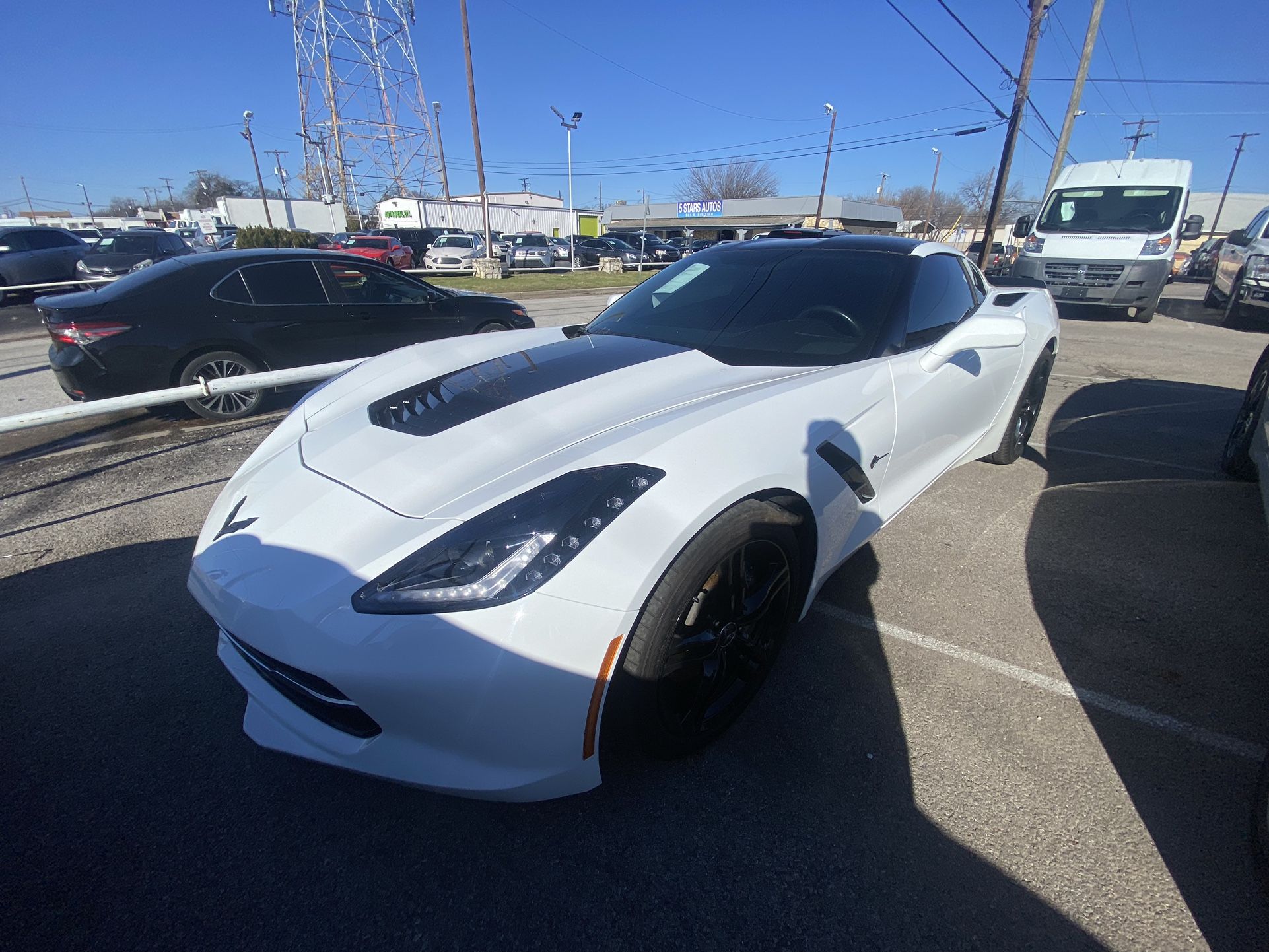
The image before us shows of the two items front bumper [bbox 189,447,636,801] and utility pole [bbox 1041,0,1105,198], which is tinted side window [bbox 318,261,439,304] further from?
utility pole [bbox 1041,0,1105,198]

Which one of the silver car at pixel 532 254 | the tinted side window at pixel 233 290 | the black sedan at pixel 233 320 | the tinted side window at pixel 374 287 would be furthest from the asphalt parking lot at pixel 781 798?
the silver car at pixel 532 254

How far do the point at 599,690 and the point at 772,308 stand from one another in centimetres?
204

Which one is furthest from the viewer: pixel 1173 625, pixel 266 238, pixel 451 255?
pixel 451 255

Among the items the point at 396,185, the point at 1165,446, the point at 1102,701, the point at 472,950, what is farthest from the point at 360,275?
the point at 396,185

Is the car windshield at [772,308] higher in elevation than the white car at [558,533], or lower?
higher

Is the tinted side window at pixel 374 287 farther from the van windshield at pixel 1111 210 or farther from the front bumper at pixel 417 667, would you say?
the van windshield at pixel 1111 210

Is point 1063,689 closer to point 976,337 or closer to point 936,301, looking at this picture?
point 976,337

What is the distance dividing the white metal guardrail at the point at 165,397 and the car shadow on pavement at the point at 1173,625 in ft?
11.9

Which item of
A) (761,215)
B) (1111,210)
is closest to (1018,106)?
(1111,210)

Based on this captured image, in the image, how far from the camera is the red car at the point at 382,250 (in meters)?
21.3

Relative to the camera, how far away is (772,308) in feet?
9.38

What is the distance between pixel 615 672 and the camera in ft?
5.00

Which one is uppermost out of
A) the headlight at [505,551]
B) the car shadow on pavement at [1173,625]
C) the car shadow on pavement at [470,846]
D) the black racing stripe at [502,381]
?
the black racing stripe at [502,381]

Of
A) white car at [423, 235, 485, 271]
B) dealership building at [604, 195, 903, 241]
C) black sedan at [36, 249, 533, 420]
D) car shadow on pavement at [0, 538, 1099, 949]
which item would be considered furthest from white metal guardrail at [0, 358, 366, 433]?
dealership building at [604, 195, 903, 241]
